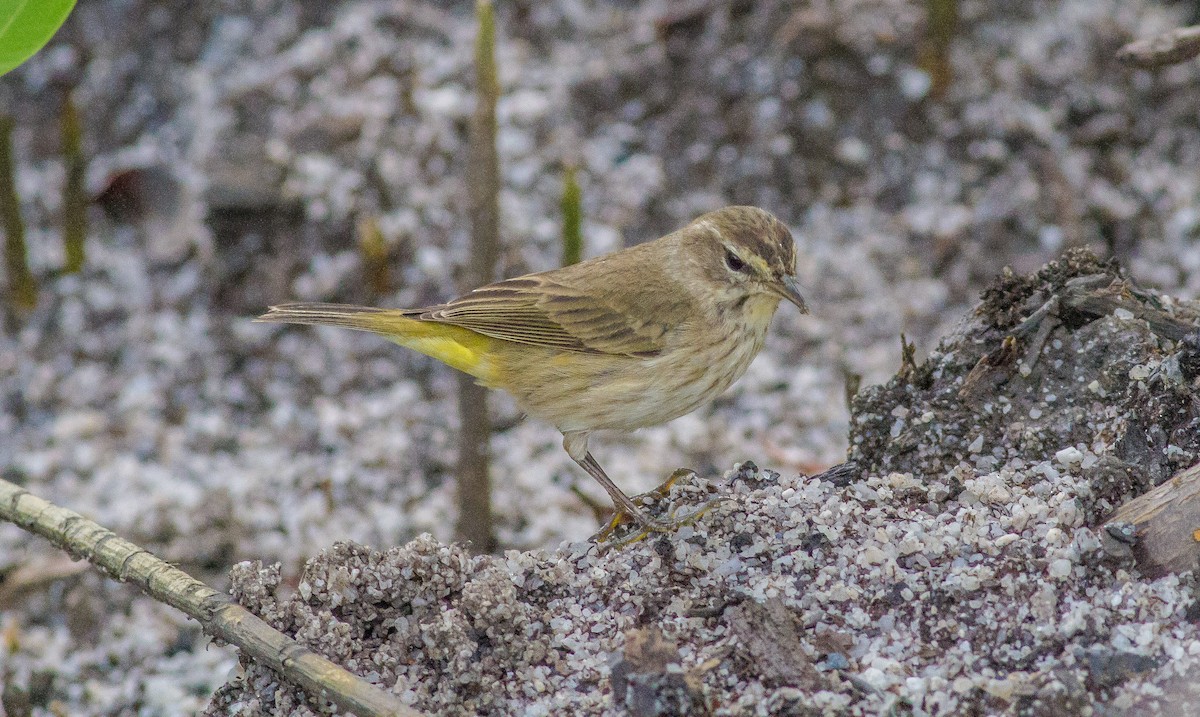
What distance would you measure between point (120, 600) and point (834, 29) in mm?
4669

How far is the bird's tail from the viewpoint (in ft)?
14.8

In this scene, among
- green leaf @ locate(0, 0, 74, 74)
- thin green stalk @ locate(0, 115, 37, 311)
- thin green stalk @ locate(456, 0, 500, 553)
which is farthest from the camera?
thin green stalk @ locate(0, 115, 37, 311)

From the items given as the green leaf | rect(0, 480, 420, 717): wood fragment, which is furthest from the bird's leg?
the green leaf

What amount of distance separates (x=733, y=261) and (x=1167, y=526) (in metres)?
1.76

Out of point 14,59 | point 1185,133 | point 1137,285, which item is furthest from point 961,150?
point 14,59

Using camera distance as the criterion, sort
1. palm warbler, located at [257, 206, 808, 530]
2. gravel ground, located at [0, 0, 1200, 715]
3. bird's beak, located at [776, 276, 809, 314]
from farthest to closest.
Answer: gravel ground, located at [0, 0, 1200, 715]
palm warbler, located at [257, 206, 808, 530]
bird's beak, located at [776, 276, 809, 314]

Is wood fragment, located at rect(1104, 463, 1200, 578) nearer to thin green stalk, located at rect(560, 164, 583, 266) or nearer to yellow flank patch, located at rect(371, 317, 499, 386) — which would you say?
yellow flank patch, located at rect(371, 317, 499, 386)

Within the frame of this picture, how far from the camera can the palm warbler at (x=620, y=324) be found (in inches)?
168

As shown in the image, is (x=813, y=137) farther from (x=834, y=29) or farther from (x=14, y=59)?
A: (x=14, y=59)

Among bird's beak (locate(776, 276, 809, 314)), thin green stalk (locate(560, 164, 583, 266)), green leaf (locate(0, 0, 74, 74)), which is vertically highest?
thin green stalk (locate(560, 164, 583, 266))

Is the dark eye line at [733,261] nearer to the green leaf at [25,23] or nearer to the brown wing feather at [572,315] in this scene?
the brown wing feather at [572,315]

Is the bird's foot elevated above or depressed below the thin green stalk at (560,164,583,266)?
below

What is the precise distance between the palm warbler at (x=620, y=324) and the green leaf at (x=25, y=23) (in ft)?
4.92

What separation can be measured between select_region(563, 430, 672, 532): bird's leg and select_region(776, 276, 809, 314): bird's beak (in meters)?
0.82
